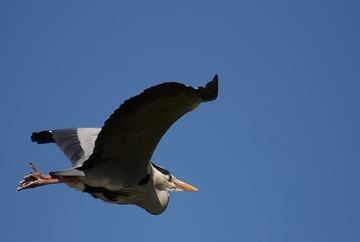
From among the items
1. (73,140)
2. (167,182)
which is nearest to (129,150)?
(73,140)

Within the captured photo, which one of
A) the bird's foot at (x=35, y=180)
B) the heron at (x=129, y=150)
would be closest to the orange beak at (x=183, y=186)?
the heron at (x=129, y=150)

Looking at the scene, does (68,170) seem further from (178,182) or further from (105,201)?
(178,182)

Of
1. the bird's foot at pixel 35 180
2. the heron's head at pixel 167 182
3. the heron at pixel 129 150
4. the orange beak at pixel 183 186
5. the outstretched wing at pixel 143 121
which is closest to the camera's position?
the outstretched wing at pixel 143 121

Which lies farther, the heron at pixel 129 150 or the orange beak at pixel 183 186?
the orange beak at pixel 183 186

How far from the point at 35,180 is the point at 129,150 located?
1.13m

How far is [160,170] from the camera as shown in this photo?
27.2 feet

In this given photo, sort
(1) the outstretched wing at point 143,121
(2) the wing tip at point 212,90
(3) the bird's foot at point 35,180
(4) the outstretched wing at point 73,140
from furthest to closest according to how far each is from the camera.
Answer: (4) the outstretched wing at point 73,140 → (3) the bird's foot at point 35,180 → (1) the outstretched wing at point 143,121 → (2) the wing tip at point 212,90

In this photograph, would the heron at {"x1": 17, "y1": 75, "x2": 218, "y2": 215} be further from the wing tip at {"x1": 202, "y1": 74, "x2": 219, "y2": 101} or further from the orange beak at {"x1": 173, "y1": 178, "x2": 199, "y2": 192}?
the orange beak at {"x1": 173, "y1": 178, "x2": 199, "y2": 192}

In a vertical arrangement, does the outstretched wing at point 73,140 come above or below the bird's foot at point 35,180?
above

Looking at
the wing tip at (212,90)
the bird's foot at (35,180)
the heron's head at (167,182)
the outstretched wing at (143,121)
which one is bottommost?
the bird's foot at (35,180)

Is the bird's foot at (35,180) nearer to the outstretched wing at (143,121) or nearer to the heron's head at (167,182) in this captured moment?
the outstretched wing at (143,121)

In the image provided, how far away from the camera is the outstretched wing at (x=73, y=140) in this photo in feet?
25.2

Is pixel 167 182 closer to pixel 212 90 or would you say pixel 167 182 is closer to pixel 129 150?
pixel 129 150

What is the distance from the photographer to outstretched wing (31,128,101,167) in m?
7.69
